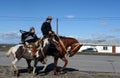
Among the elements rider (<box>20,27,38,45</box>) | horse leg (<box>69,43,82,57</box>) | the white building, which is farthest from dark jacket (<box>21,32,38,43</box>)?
the white building

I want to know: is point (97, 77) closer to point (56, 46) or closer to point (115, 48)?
point (56, 46)

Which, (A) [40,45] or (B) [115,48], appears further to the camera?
(B) [115,48]

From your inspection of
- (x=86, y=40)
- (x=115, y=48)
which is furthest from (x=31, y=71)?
(x=86, y=40)

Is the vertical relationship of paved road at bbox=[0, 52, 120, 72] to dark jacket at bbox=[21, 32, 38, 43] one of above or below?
below

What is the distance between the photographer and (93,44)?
282ft

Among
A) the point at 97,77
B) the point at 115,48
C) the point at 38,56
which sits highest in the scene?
the point at 38,56

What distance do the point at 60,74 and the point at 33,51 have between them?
1.66 meters

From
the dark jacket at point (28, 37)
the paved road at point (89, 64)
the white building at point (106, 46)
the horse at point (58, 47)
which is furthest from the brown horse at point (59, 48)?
the white building at point (106, 46)

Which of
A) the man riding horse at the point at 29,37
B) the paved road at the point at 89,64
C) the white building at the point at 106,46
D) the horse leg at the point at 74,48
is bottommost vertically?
the white building at the point at 106,46

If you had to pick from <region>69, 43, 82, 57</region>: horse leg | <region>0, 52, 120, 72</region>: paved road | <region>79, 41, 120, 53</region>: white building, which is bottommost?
<region>79, 41, 120, 53</region>: white building

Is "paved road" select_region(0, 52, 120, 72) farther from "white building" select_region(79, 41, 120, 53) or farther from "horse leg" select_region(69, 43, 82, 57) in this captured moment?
"white building" select_region(79, 41, 120, 53)

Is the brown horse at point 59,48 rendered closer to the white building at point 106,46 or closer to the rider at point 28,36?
the rider at point 28,36

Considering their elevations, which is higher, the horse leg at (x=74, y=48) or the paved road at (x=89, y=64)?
the horse leg at (x=74, y=48)

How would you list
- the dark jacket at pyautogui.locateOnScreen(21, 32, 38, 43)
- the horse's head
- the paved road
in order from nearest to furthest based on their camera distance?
the horse's head
the dark jacket at pyautogui.locateOnScreen(21, 32, 38, 43)
the paved road
